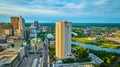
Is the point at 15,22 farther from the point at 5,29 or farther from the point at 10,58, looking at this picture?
the point at 10,58

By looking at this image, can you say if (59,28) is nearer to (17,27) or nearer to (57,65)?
(57,65)

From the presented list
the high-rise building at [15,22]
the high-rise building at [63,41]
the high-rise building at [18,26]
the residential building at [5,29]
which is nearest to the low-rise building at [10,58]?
the high-rise building at [63,41]

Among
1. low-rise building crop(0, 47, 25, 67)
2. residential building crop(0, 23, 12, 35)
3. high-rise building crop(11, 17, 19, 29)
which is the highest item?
high-rise building crop(11, 17, 19, 29)

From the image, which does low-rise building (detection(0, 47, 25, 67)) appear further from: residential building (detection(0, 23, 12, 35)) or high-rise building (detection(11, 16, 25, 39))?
residential building (detection(0, 23, 12, 35))

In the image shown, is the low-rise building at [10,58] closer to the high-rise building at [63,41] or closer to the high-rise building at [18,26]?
the high-rise building at [63,41]

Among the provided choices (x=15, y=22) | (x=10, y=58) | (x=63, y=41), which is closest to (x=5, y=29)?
(x=15, y=22)

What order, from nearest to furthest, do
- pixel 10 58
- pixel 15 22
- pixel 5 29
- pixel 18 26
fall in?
pixel 10 58
pixel 5 29
pixel 18 26
pixel 15 22

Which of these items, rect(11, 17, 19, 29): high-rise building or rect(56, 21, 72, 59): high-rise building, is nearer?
rect(56, 21, 72, 59): high-rise building

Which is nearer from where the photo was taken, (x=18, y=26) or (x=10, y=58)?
(x=10, y=58)

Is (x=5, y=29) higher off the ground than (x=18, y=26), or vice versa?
(x=18, y=26)

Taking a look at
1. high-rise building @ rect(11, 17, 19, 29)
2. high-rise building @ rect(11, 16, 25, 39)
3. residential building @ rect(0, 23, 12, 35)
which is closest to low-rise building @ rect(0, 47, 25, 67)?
high-rise building @ rect(11, 16, 25, 39)
